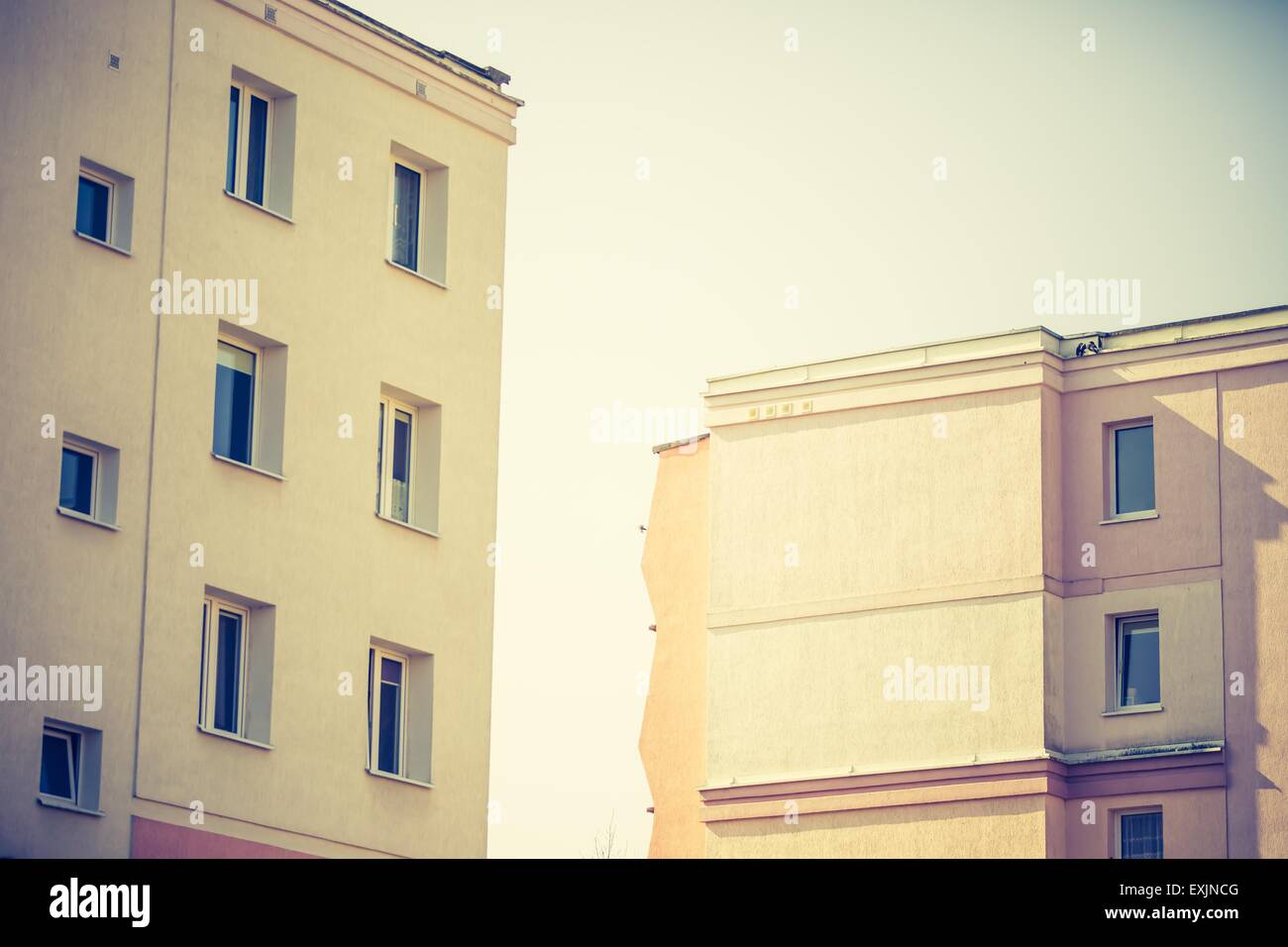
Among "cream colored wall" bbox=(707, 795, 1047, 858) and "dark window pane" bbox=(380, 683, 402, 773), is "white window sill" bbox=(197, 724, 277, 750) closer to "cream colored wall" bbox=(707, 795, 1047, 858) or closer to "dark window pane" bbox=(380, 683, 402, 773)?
"dark window pane" bbox=(380, 683, 402, 773)

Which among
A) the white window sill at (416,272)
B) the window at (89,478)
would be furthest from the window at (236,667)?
the white window sill at (416,272)

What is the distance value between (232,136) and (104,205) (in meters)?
2.82

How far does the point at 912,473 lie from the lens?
47906 millimetres

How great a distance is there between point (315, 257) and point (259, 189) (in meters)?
1.19

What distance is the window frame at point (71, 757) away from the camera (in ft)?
81.0

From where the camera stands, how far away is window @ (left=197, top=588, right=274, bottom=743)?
27.0 meters

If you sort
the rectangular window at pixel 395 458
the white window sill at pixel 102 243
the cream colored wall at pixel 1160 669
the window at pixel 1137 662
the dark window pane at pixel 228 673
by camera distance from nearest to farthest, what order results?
the white window sill at pixel 102 243, the dark window pane at pixel 228 673, the rectangular window at pixel 395 458, the cream colored wall at pixel 1160 669, the window at pixel 1137 662

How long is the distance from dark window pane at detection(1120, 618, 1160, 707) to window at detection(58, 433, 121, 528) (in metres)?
25.3

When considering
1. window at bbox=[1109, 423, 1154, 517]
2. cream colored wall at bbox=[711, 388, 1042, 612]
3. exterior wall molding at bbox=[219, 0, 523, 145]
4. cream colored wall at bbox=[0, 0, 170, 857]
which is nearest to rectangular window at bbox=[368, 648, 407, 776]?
cream colored wall at bbox=[0, 0, 170, 857]

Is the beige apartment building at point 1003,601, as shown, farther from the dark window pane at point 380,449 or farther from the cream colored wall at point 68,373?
the cream colored wall at point 68,373

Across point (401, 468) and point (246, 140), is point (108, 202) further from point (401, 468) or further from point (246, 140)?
point (401, 468)

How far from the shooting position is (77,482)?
25844mm

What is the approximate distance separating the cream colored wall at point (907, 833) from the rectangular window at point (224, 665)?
20.6 meters
